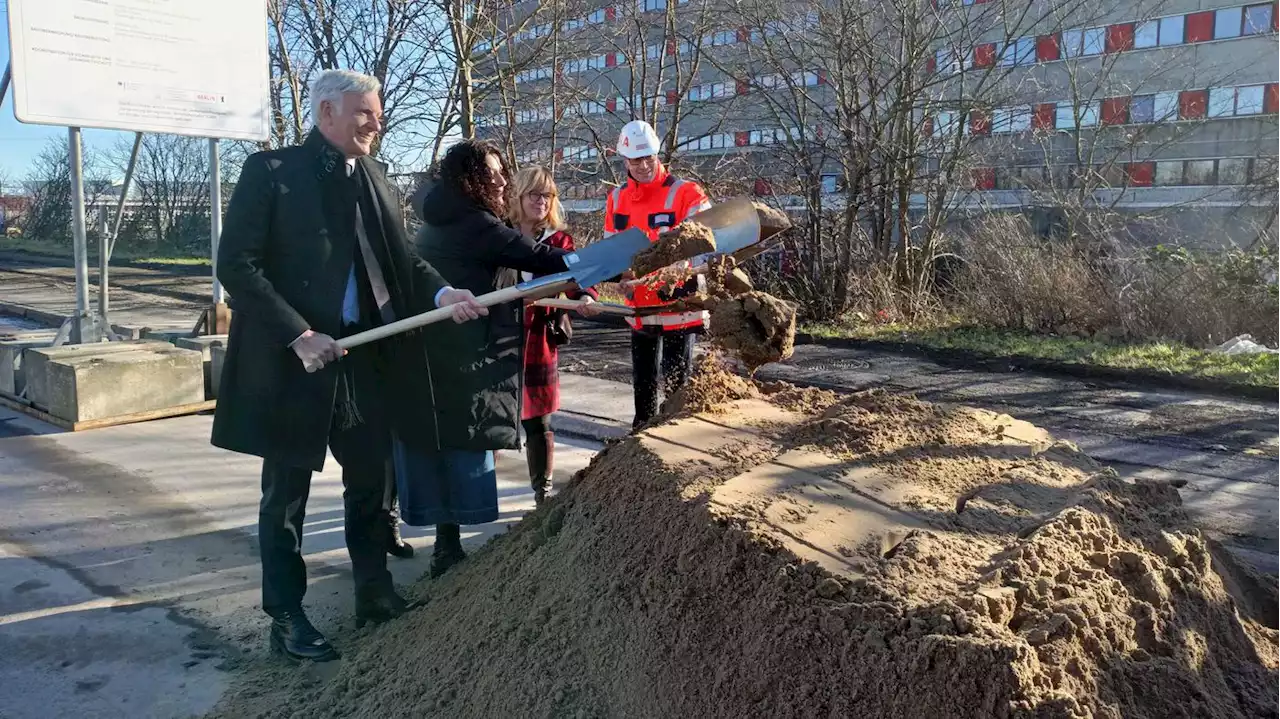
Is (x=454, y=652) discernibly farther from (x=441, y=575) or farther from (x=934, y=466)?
(x=934, y=466)

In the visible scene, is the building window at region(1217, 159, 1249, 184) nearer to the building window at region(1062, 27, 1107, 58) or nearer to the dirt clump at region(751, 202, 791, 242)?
the building window at region(1062, 27, 1107, 58)

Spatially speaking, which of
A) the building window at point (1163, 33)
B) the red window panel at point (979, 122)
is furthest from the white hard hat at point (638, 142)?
the building window at point (1163, 33)

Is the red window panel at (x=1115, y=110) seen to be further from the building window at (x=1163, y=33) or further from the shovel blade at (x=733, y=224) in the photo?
the shovel blade at (x=733, y=224)

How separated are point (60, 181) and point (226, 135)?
94.3 feet

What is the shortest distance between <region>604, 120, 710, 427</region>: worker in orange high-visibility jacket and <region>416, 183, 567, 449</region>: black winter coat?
0.96 meters

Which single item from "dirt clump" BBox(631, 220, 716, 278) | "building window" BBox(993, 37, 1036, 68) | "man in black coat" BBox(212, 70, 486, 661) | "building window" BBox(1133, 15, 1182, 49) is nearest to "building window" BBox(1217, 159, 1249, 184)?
"building window" BBox(1133, 15, 1182, 49)

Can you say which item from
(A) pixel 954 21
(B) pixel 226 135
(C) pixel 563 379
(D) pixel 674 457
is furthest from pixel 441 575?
(A) pixel 954 21

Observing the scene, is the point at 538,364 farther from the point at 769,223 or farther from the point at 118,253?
the point at 118,253

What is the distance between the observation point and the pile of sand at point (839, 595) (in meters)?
1.94

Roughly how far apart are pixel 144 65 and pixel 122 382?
2.57 metres


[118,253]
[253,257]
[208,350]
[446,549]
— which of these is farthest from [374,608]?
[118,253]

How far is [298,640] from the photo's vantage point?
315 centimetres

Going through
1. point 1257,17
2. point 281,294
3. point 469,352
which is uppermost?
point 1257,17

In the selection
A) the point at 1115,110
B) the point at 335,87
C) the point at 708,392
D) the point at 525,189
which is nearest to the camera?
the point at 335,87
